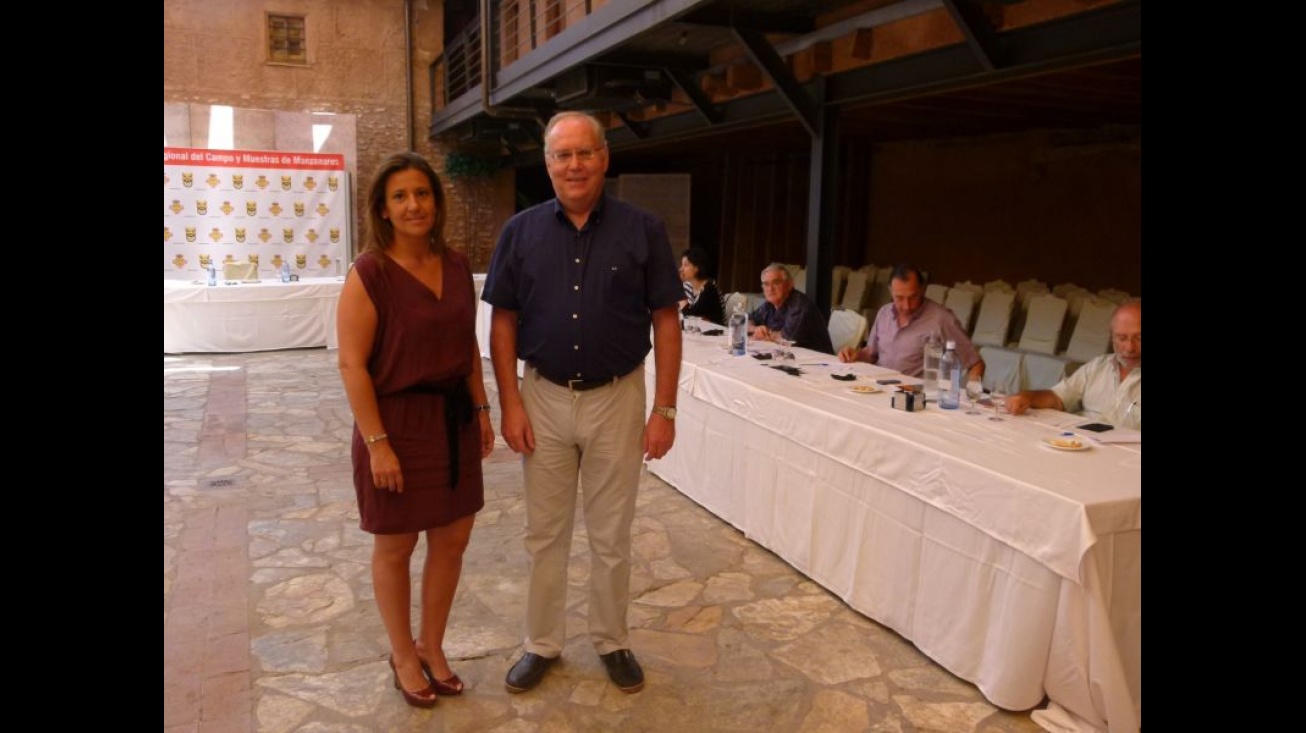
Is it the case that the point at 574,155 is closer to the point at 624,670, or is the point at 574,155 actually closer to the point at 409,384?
the point at 409,384

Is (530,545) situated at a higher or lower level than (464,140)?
lower

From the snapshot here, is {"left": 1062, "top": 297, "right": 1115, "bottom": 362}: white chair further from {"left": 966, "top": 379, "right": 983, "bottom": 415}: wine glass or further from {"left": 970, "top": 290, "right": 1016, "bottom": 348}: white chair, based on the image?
{"left": 966, "top": 379, "right": 983, "bottom": 415}: wine glass

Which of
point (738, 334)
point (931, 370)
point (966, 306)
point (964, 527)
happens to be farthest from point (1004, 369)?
point (964, 527)

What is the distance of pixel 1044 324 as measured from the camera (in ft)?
26.7

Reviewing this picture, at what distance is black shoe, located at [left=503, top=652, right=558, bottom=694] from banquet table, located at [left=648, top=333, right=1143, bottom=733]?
1401 millimetres

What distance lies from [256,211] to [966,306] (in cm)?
998

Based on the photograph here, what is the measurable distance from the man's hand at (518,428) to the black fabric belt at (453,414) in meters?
0.15

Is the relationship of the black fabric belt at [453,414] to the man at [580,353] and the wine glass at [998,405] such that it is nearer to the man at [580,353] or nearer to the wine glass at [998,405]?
the man at [580,353]

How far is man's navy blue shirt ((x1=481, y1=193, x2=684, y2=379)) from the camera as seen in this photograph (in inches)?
116
